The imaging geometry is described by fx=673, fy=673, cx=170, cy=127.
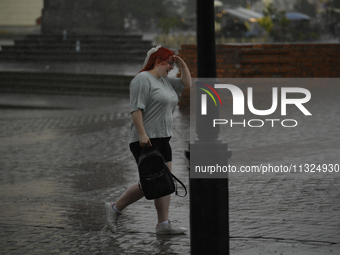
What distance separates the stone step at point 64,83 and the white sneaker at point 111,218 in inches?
567

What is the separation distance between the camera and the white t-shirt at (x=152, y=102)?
5.64m

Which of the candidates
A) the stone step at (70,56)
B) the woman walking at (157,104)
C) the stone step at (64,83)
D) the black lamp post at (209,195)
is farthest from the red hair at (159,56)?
the stone step at (70,56)

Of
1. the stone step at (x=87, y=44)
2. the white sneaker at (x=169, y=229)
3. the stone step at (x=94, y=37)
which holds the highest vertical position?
the stone step at (x=94, y=37)

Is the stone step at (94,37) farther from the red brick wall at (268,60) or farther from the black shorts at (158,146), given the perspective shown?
the black shorts at (158,146)

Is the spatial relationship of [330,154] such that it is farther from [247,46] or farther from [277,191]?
[247,46]

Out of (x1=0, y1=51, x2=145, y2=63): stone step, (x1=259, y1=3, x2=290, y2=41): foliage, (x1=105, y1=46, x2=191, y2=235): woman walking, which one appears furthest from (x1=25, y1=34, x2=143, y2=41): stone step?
(x1=105, y1=46, x2=191, y2=235): woman walking

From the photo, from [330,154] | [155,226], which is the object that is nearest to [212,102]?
[155,226]

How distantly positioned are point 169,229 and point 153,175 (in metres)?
0.61

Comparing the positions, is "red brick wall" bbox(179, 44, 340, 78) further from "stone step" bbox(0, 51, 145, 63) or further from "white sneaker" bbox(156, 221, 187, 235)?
"white sneaker" bbox(156, 221, 187, 235)

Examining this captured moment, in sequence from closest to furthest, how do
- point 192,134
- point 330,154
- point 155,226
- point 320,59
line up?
point 155,226 → point 330,154 → point 192,134 → point 320,59

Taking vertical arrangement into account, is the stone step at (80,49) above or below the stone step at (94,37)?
below

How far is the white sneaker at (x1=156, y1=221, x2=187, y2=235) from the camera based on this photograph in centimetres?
591

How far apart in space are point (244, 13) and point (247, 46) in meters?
33.8

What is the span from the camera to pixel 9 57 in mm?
29047
